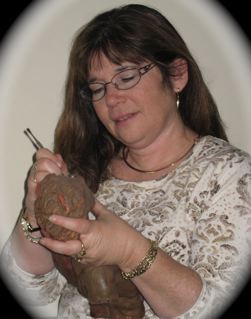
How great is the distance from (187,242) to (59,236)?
0.40 meters

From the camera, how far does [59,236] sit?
3.04 feet

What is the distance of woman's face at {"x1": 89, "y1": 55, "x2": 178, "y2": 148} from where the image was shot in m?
1.22

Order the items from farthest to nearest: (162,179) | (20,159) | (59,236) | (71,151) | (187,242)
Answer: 1. (20,159)
2. (71,151)
3. (162,179)
4. (187,242)
5. (59,236)

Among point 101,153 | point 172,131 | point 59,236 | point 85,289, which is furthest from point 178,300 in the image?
point 101,153

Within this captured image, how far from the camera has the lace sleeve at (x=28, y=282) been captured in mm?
1357

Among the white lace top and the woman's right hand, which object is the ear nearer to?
the white lace top

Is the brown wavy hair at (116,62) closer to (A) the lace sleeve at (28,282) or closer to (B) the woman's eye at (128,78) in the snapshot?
(B) the woman's eye at (128,78)

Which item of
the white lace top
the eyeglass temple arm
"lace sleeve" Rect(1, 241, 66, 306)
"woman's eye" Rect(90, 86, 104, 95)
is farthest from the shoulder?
"lace sleeve" Rect(1, 241, 66, 306)

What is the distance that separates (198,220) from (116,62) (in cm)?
47

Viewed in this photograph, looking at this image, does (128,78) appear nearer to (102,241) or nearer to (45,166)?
(45,166)

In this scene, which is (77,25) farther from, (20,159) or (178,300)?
(178,300)

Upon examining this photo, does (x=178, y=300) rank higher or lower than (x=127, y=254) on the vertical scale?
lower

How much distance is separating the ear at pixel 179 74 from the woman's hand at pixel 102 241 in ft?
1.63

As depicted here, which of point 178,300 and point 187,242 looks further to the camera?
point 187,242
